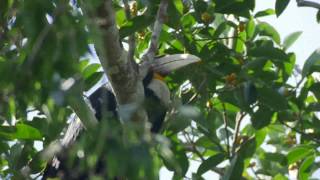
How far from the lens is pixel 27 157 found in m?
3.75

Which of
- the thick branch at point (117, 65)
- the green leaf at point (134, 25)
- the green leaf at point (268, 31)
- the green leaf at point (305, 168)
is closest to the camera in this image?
the thick branch at point (117, 65)

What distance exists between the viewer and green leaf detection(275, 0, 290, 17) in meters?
3.41

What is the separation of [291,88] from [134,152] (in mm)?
2630

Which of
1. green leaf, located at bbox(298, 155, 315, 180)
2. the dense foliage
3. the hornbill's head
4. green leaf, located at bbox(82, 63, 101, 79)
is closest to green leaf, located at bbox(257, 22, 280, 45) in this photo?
the dense foliage

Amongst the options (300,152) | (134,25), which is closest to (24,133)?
(134,25)

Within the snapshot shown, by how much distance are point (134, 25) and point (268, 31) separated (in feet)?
3.86

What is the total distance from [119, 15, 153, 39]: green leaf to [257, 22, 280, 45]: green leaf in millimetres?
995

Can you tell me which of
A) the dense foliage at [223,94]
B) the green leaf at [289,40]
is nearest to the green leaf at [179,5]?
the dense foliage at [223,94]

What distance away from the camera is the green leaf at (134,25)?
3.27 m

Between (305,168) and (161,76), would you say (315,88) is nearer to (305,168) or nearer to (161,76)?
(305,168)

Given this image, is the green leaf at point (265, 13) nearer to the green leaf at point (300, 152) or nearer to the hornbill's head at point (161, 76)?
the hornbill's head at point (161, 76)

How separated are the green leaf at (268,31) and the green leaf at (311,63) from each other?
1.32ft

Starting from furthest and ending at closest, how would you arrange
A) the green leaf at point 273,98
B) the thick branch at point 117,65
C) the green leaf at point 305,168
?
the green leaf at point 305,168 < the green leaf at point 273,98 < the thick branch at point 117,65

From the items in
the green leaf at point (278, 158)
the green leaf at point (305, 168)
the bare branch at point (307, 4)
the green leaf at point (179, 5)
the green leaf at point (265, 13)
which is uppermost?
the green leaf at point (179, 5)
